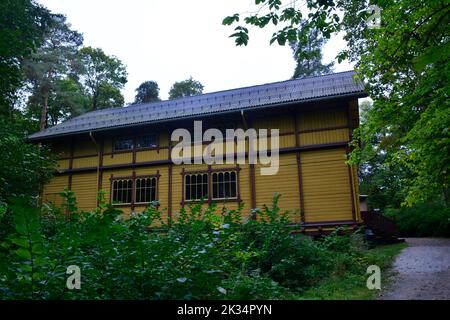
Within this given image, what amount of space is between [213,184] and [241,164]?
1.49 metres

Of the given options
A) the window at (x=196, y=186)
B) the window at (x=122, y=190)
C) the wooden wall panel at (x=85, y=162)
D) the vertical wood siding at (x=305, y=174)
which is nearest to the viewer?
the vertical wood siding at (x=305, y=174)

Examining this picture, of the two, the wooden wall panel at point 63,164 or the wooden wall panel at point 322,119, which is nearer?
the wooden wall panel at point 322,119

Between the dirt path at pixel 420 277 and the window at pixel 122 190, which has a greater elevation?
the window at pixel 122 190

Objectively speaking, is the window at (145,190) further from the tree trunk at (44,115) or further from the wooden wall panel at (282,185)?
the tree trunk at (44,115)

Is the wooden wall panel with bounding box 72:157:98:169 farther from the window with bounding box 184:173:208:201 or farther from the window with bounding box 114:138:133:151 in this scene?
the window with bounding box 184:173:208:201

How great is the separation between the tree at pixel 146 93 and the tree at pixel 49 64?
906 centimetres

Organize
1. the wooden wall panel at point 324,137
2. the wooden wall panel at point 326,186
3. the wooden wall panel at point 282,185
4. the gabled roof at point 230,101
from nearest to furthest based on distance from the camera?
1. the wooden wall panel at point 326,186
2. the wooden wall panel at point 324,137
3. the wooden wall panel at point 282,185
4. the gabled roof at point 230,101

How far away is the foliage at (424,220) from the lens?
18812mm

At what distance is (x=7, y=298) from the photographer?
2793 mm

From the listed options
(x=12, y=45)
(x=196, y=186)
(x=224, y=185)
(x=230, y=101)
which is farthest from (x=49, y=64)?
(x=12, y=45)

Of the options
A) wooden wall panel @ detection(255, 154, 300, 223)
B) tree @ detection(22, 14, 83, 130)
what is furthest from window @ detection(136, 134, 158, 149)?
tree @ detection(22, 14, 83, 130)

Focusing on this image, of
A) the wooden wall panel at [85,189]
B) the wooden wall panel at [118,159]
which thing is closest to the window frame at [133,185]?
the wooden wall panel at [118,159]

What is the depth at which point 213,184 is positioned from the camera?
1429cm
